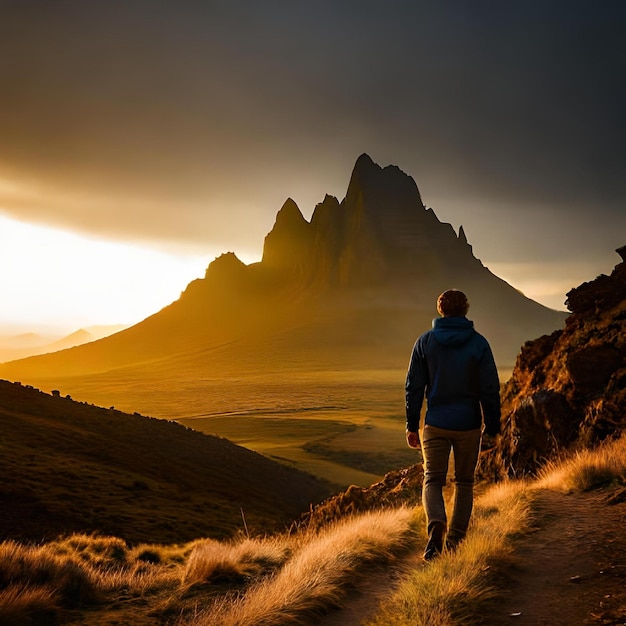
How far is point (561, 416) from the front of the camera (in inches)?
396

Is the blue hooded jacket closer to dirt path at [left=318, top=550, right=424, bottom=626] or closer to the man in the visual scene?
→ the man

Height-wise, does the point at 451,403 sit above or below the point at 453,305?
below

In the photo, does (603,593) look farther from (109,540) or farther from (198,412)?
(198,412)

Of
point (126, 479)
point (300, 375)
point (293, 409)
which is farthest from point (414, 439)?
point (300, 375)

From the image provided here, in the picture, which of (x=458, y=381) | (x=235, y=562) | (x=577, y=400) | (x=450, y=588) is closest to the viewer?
(x=450, y=588)

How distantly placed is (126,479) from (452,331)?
18852mm

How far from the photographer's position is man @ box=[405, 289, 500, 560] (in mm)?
4965

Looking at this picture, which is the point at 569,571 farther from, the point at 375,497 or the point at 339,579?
the point at 375,497

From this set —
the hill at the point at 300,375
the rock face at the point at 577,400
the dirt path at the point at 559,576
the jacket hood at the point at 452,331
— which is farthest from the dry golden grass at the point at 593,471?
the hill at the point at 300,375

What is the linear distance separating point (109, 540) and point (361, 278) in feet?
616

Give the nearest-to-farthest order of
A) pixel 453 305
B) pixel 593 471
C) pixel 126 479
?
pixel 453 305 → pixel 593 471 → pixel 126 479

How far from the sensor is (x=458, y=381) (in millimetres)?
4965

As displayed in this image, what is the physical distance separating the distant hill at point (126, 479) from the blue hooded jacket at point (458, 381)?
1155cm

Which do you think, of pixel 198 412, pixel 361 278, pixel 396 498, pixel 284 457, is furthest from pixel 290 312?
pixel 396 498
